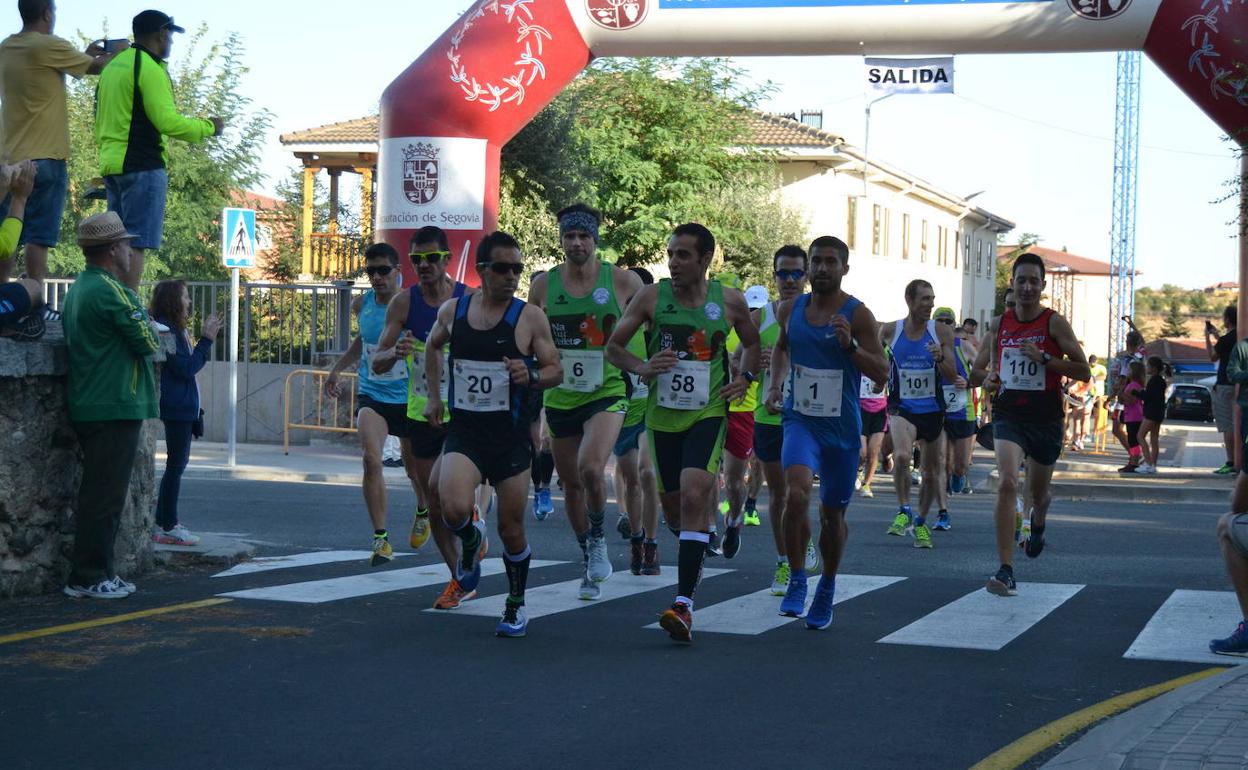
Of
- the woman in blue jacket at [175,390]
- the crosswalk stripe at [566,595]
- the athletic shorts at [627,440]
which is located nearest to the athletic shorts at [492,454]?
the crosswalk stripe at [566,595]

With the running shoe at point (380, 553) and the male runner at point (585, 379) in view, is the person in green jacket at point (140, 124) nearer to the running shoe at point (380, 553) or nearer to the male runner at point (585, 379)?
the running shoe at point (380, 553)

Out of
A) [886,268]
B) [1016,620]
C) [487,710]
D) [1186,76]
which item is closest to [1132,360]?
[1186,76]

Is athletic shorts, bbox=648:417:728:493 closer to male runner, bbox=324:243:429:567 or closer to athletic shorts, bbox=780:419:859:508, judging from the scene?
athletic shorts, bbox=780:419:859:508

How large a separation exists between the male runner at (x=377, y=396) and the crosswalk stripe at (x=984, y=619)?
3.47m

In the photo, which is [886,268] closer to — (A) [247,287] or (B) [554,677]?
(A) [247,287]

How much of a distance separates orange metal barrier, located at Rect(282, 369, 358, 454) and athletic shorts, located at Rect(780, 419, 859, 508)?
15423 millimetres

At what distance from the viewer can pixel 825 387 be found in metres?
8.66

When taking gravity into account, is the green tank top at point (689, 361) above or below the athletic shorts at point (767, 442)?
above

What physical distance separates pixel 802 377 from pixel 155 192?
4755 mm

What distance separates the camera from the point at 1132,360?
27453 millimetres

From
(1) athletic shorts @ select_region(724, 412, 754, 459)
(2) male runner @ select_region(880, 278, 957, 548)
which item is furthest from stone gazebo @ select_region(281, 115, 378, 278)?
(1) athletic shorts @ select_region(724, 412, 754, 459)

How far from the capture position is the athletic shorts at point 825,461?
8.60 meters

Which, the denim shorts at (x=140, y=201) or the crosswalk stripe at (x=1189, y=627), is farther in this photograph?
the denim shorts at (x=140, y=201)

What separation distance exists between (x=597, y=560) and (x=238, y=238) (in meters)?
11.6
